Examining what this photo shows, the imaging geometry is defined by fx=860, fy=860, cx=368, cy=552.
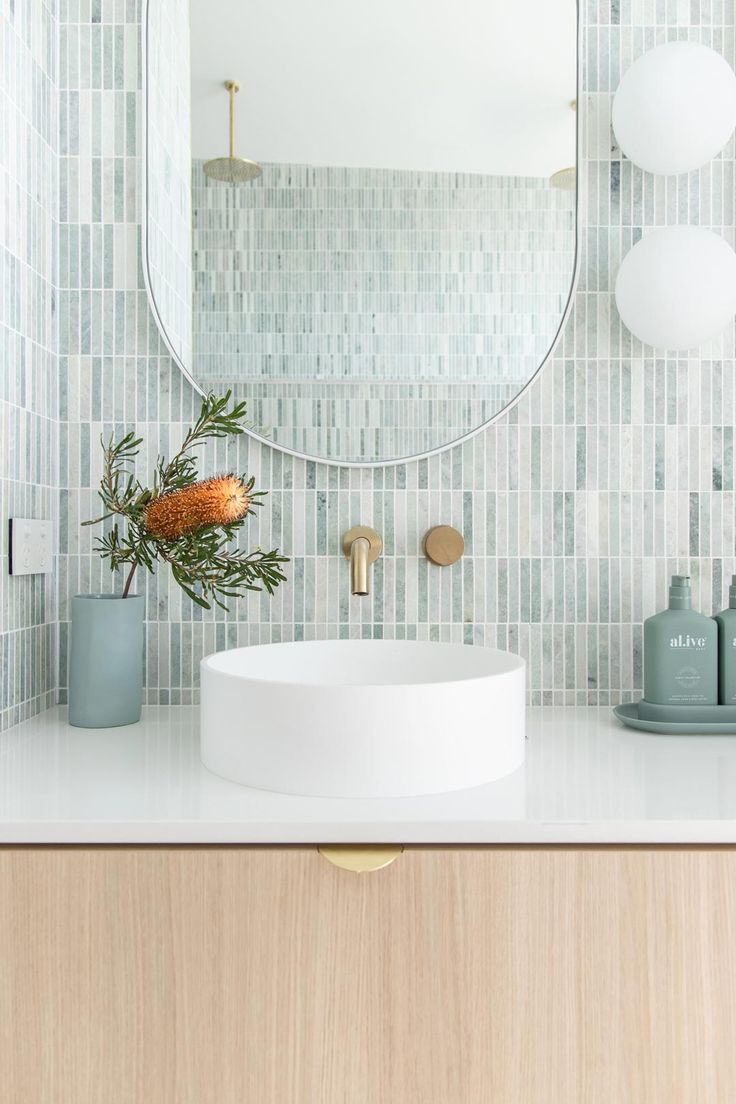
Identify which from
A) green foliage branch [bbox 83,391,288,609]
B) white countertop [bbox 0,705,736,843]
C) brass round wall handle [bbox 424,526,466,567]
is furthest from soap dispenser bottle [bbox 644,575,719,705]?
green foliage branch [bbox 83,391,288,609]

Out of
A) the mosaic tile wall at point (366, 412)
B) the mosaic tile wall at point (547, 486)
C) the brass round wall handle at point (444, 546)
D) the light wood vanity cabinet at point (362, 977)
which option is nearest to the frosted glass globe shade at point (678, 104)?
the mosaic tile wall at point (547, 486)

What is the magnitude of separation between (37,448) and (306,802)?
0.70 meters

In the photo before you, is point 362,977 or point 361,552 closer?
point 362,977

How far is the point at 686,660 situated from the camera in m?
1.21

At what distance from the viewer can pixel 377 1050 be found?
81 cm

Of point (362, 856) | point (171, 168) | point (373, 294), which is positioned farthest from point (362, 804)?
point (171, 168)

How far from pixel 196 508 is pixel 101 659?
0.88 feet

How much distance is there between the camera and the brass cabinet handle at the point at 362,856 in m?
0.80

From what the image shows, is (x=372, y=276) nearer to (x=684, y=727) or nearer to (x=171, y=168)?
(x=171, y=168)

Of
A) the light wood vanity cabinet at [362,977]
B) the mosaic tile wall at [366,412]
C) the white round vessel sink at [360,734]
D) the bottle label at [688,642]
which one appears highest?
the mosaic tile wall at [366,412]

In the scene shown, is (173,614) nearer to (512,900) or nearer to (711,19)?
(512,900)

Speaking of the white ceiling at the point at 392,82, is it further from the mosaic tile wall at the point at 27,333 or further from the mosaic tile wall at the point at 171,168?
the mosaic tile wall at the point at 27,333

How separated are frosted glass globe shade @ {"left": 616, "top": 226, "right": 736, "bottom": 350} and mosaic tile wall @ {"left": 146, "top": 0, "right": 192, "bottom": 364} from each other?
26.3 inches

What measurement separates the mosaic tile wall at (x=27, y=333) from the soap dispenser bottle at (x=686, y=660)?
895 millimetres
